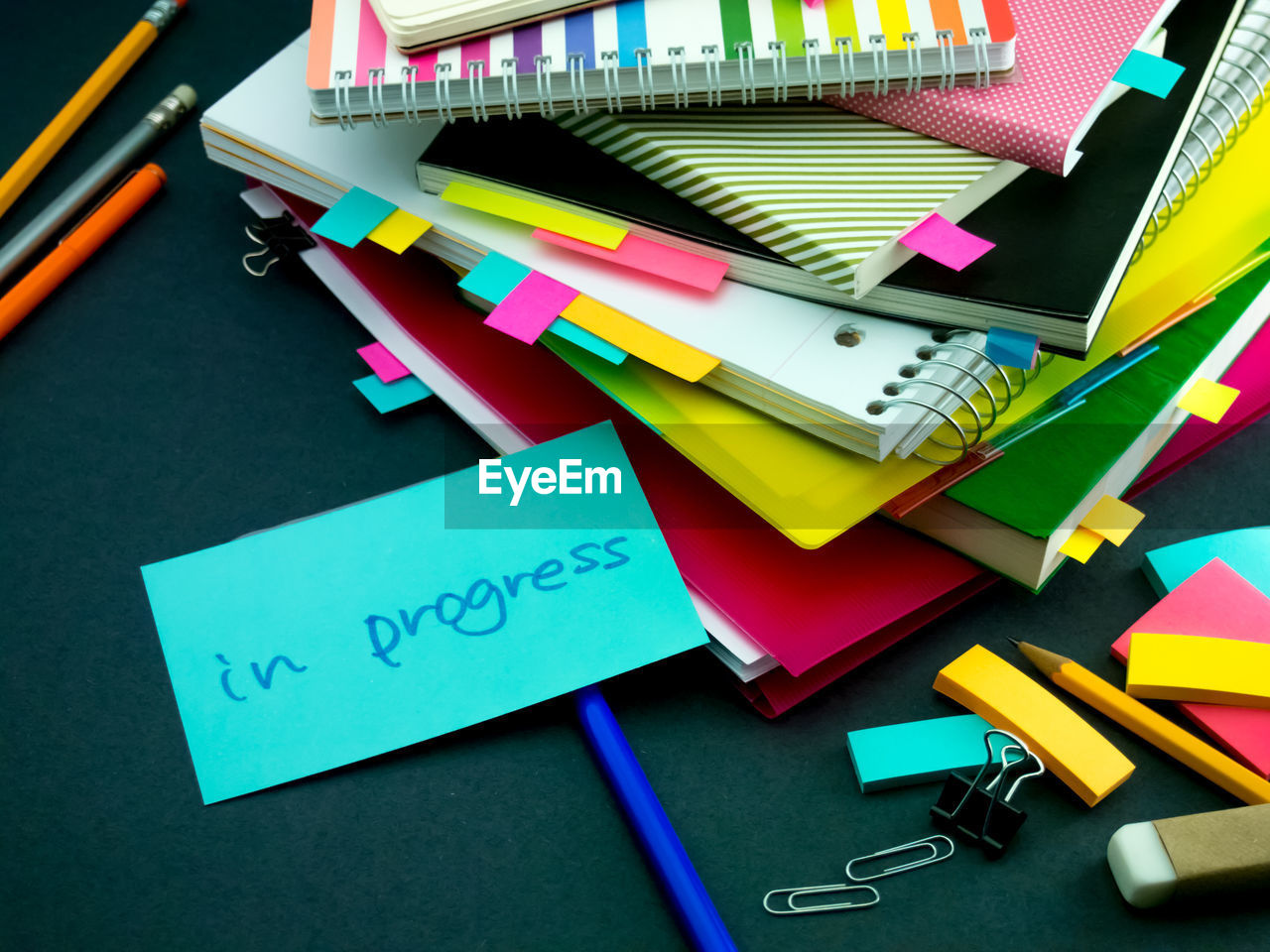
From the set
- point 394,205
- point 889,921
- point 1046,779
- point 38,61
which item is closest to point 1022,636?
point 1046,779

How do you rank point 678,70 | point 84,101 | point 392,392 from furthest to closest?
point 84,101 → point 392,392 → point 678,70

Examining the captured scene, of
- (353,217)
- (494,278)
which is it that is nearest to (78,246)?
(353,217)

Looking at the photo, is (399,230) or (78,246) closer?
(399,230)

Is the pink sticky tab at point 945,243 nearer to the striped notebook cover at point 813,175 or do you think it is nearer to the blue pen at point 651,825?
the striped notebook cover at point 813,175

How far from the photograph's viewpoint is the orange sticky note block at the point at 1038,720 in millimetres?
610

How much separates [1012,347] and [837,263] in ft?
→ 0.37

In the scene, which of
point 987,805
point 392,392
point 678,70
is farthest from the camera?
point 392,392

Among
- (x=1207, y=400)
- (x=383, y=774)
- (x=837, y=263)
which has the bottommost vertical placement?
(x=383, y=774)

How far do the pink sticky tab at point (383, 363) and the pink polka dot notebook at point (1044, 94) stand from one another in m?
0.35

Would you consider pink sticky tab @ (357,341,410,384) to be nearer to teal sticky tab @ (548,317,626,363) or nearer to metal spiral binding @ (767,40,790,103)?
teal sticky tab @ (548,317,626,363)

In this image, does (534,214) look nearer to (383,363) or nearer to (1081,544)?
(383,363)

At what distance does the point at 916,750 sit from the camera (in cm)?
63

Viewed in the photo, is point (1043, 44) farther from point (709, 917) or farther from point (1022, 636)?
point (709, 917)

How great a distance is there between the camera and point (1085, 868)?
594 mm
